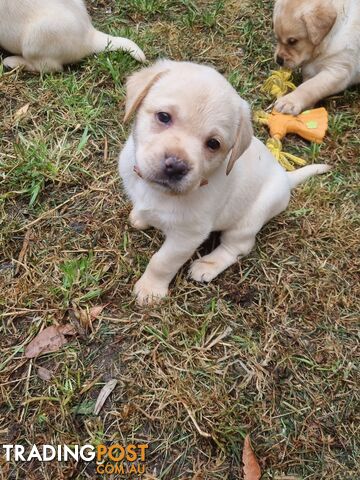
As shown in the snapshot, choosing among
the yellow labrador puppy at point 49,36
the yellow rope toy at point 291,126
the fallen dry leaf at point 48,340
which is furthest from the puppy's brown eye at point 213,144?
the yellow labrador puppy at point 49,36

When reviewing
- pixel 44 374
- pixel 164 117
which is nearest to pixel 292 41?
pixel 164 117

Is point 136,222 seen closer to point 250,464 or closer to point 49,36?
point 250,464

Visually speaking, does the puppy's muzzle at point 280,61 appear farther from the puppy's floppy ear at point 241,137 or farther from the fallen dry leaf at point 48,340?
the fallen dry leaf at point 48,340

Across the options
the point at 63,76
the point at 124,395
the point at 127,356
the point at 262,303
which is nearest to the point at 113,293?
the point at 127,356

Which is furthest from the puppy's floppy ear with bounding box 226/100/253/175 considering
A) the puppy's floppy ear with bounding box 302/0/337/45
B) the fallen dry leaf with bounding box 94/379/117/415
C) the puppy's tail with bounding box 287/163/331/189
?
the puppy's floppy ear with bounding box 302/0/337/45

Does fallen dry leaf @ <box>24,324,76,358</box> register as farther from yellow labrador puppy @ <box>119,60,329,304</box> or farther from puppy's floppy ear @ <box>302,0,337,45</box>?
puppy's floppy ear @ <box>302,0,337,45</box>
